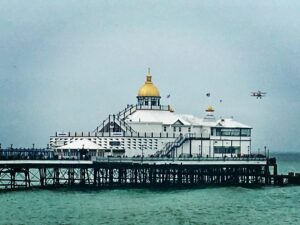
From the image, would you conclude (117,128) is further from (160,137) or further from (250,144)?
(250,144)

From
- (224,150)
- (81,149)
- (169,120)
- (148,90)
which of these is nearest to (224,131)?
(224,150)

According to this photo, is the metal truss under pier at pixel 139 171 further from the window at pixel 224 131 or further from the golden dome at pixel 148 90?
the golden dome at pixel 148 90

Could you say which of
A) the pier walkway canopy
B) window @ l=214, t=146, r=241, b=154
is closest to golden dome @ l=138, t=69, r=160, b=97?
window @ l=214, t=146, r=241, b=154

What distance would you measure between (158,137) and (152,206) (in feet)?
97.5

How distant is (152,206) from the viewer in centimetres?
7925

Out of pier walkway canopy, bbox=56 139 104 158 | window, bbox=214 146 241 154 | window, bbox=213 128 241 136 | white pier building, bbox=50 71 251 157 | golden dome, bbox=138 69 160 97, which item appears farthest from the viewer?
golden dome, bbox=138 69 160 97

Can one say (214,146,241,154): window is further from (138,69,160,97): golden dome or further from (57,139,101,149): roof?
(57,139,101,149): roof

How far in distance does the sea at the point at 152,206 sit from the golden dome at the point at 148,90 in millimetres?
23606

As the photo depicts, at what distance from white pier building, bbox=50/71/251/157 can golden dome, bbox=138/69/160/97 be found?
1.05 m

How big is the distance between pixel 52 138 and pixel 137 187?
16804 millimetres

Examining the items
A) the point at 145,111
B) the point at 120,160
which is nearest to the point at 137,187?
the point at 120,160

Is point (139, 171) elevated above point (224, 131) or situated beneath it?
situated beneath

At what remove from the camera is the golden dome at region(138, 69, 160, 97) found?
11775 cm

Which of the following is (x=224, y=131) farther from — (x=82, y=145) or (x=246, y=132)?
(x=82, y=145)
